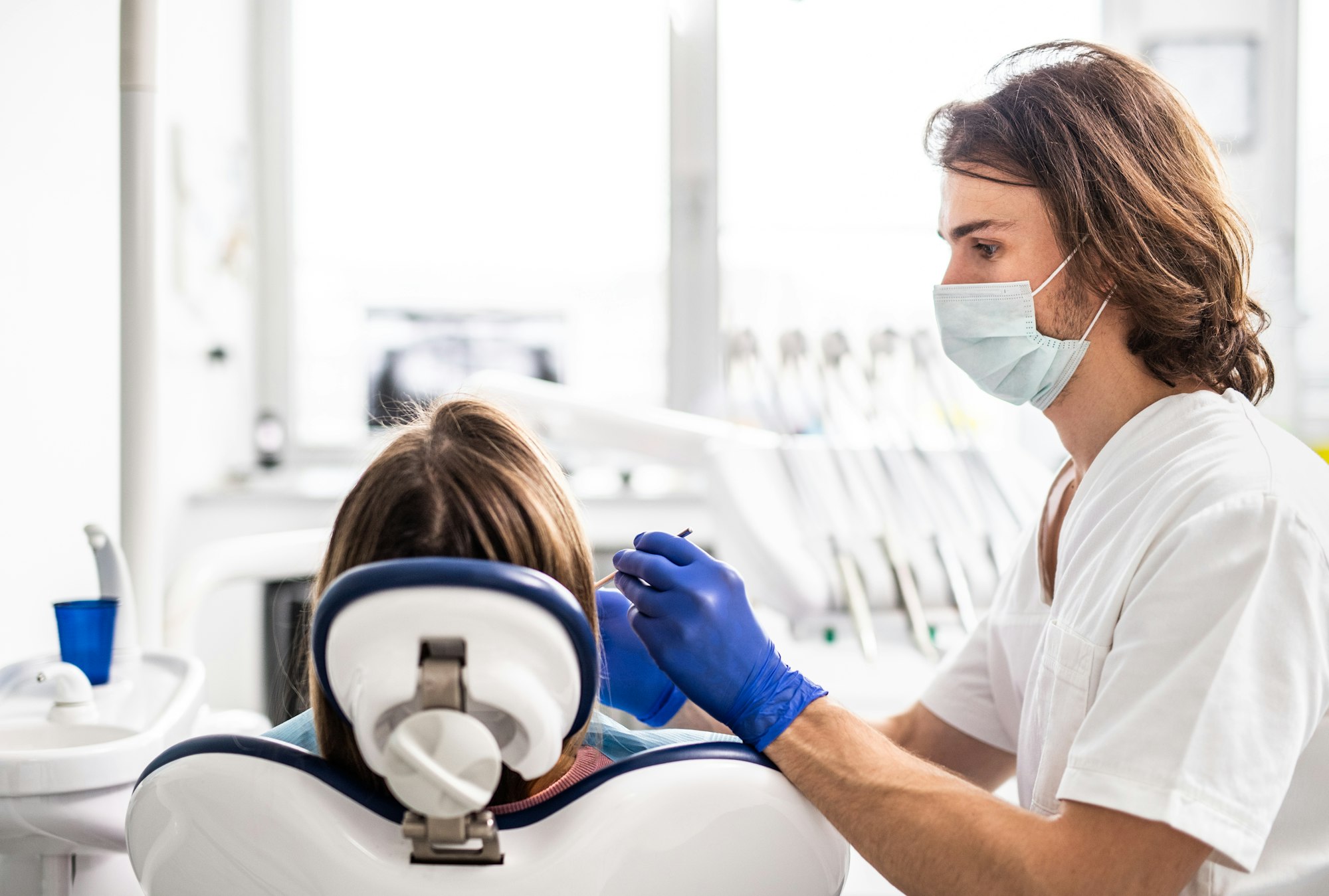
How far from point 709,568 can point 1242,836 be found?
45 centimetres

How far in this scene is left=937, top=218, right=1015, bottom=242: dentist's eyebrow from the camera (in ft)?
3.68

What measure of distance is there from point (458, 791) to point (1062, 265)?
83cm

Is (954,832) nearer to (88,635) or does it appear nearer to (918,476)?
(88,635)

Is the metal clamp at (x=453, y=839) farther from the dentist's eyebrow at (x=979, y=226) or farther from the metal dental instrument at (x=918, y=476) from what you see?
the metal dental instrument at (x=918, y=476)

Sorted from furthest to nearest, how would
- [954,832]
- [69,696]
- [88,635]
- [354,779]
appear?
[88,635], [69,696], [954,832], [354,779]

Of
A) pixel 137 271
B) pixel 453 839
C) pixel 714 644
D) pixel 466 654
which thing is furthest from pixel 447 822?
pixel 137 271

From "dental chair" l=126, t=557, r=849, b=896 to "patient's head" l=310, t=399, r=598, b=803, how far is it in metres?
0.07

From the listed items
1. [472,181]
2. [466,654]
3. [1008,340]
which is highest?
[472,181]

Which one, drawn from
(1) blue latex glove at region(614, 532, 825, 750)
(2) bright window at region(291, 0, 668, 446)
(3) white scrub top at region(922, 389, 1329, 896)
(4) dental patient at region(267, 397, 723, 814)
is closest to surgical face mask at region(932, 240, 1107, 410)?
(3) white scrub top at region(922, 389, 1329, 896)

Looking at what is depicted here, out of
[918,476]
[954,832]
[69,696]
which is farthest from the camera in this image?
[918,476]

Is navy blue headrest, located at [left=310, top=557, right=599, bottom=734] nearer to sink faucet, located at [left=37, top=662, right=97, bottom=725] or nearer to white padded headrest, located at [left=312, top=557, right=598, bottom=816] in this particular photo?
white padded headrest, located at [left=312, top=557, right=598, bottom=816]

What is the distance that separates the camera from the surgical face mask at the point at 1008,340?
1.12 metres

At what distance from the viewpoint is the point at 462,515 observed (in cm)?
74

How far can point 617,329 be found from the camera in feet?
11.6
